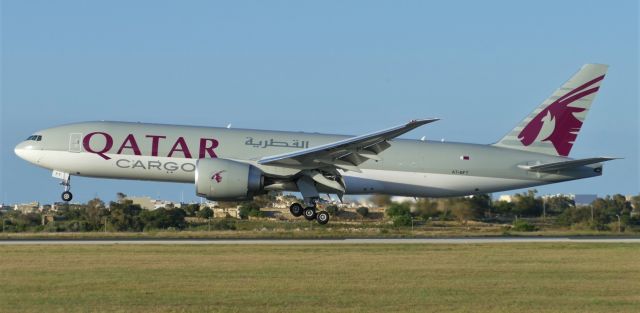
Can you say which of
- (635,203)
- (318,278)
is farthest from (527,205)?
(318,278)

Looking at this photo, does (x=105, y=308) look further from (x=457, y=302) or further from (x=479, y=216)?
(x=479, y=216)

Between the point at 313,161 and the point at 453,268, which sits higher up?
the point at 313,161

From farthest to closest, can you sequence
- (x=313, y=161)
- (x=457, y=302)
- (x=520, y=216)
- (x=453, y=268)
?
(x=520, y=216), (x=313, y=161), (x=453, y=268), (x=457, y=302)

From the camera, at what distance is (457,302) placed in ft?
60.2

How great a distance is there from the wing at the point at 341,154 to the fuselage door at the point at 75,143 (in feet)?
23.5

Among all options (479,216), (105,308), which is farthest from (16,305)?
(479,216)

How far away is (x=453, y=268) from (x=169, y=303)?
9250 mm

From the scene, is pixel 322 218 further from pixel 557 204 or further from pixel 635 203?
pixel 635 203

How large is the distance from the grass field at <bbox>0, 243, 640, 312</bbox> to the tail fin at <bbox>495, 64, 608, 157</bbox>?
33.2 ft

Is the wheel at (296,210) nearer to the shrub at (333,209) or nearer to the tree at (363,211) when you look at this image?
the tree at (363,211)

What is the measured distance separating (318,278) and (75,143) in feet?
65.7

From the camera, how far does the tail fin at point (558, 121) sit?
41.8 meters

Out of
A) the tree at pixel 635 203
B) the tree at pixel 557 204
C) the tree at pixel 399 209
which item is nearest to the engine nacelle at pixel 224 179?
the tree at pixel 399 209

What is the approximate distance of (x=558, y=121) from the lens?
138 feet
